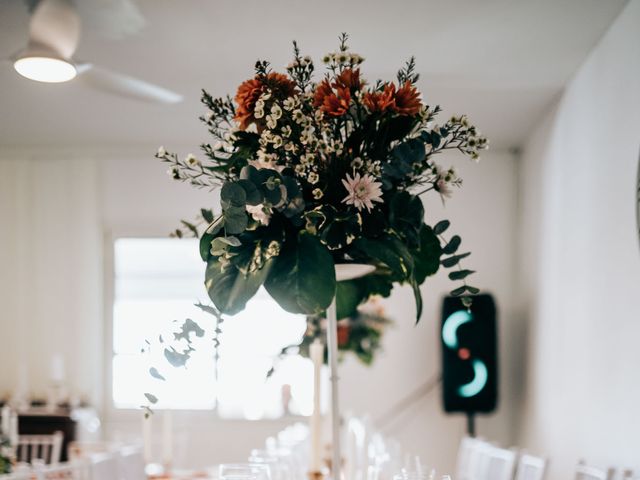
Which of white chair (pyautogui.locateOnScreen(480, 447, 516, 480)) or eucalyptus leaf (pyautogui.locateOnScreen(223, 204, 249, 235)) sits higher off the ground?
eucalyptus leaf (pyautogui.locateOnScreen(223, 204, 249, 235))

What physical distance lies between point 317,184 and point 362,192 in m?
0.11

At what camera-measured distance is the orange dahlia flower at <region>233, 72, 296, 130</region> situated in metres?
1.52

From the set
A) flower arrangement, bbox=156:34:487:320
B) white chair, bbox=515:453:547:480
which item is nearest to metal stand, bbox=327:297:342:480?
flower arrangement, bbox=156:34:487:320

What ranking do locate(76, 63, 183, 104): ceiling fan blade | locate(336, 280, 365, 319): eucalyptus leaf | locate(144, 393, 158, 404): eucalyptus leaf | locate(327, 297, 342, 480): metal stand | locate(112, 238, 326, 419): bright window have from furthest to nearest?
locate(112, 238, 326, 419): bright window < locate(76, 63, 183, 104): ceiling fan blade < locate(336, 280, 365, 319): eucalyptus leaf < locate(327, 297, 342, 480): metal stand < locate(144, 393, 158, 404): eucalyptus leaf

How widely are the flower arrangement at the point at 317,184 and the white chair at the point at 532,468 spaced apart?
7.42ft

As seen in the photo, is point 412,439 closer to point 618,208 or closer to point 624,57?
point 618,208

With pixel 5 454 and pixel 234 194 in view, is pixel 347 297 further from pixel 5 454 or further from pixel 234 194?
pixel 5 454

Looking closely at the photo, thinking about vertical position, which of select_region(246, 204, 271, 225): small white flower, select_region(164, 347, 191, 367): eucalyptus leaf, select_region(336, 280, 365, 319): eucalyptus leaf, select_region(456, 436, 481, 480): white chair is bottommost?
select_region(456, 436, 481, 480): white chair

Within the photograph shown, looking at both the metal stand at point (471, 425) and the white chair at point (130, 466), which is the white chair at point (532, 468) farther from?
the metal stand at point (471, 425)

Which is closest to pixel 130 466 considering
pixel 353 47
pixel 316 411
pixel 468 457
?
pixel 316 411

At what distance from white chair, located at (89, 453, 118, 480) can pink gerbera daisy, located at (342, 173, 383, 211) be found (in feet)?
6.72

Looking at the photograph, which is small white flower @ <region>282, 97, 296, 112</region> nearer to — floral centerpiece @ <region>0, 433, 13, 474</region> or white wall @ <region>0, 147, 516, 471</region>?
floral centerpiece @ <region>0, 433, 13, 474</region>

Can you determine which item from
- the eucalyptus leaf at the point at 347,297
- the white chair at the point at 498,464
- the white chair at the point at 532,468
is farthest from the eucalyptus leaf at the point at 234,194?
the white chair at the point at 498,464

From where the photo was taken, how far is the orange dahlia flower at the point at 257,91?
1520 mm
